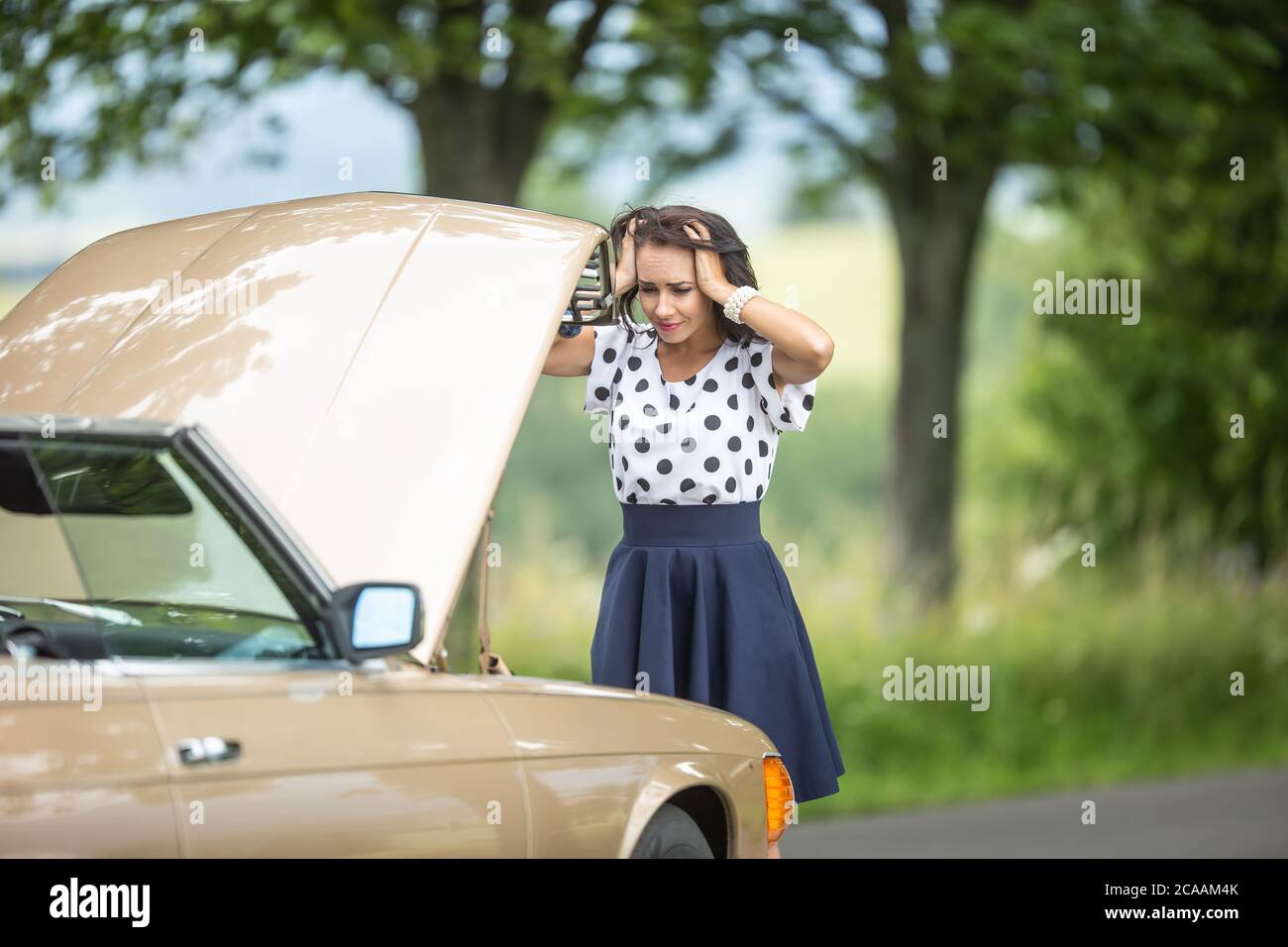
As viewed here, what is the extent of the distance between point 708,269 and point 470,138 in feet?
14.7

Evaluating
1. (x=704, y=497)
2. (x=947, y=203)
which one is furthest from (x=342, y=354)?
(x=947, y=203)

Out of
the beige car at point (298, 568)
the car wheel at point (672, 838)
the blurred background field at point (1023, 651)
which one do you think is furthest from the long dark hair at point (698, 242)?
the blurred background field at point (1023, 651)

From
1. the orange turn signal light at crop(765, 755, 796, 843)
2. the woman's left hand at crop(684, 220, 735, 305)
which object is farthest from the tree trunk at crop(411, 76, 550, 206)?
the orange turn signal light at crop(765, 755, 796, 843)

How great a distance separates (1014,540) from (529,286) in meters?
9.32

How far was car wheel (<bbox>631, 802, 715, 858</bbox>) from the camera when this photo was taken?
11.7ft

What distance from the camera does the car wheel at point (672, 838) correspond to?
3570 mm

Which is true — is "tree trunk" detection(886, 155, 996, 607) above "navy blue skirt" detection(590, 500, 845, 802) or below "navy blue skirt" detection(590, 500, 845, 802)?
above

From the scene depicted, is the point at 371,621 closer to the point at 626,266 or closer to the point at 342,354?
the point at 342,354

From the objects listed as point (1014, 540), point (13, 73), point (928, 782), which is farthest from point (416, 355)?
point (1014, 540)

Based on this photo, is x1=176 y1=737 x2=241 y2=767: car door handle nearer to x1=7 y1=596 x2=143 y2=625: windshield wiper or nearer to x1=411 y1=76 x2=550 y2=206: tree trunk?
x1=7 y1=596 x2=143 y2=625: windshield wiper

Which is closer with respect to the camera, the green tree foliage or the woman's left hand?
the woman's left hand

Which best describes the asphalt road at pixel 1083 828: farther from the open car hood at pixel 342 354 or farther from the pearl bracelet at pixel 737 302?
the open car hood at pixel 342 354

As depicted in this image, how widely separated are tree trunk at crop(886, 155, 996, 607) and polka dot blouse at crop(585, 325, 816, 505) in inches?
303

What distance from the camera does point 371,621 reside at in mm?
3031
